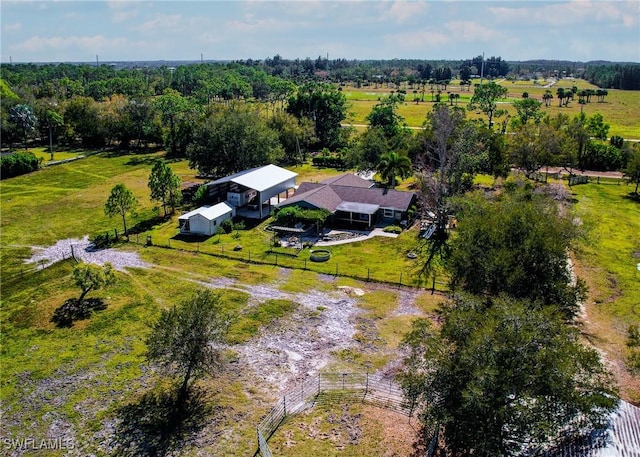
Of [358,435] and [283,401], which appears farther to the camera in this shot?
[283,401]

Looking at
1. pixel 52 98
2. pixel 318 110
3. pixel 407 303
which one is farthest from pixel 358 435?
pixel 52 98

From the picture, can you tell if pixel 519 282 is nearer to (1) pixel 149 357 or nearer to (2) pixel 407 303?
(2) pixel 407 303

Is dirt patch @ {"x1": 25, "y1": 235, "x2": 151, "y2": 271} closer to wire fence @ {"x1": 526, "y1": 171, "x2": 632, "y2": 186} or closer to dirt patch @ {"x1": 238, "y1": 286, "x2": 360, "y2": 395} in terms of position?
dirt patch @ {"x1": 238, "y1": 286, "x2": 360, "y2": 395}

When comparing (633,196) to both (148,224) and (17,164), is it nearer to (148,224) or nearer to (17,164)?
(148,224)

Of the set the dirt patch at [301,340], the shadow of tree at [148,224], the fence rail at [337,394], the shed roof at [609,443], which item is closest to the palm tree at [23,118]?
the shadow of tree at [148,224]

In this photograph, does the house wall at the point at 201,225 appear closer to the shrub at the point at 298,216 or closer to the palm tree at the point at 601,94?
the shrub at the point at 298,216

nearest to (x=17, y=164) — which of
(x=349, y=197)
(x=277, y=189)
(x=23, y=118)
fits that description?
(x=23, y=118)
